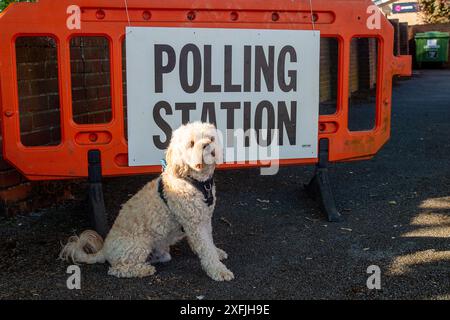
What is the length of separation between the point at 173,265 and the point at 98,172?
0.91m

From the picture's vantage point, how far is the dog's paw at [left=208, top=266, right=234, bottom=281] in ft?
10.9

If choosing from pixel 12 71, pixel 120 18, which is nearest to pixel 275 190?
pixel 120 18

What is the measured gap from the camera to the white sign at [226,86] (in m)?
4.04

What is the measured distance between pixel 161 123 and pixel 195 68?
454mm

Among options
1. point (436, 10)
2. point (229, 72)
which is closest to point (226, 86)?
point (229, 72)

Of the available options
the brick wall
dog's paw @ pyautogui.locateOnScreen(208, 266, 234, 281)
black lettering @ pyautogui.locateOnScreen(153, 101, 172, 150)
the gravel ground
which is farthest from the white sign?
dog's paw @ pyautogui.locateOnScreen(208, 266, 234, 281)

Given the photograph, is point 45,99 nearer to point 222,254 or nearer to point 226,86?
point 226,86

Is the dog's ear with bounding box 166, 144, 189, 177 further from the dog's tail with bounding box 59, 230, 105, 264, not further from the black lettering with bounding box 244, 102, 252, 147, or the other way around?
the black lettering with bounding box 244, 102, 252, 147

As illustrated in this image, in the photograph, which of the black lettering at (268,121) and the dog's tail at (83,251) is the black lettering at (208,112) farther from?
the dog's tail at (83,251)

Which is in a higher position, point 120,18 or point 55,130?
point 120,18

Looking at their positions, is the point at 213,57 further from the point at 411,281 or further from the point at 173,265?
the point at 411,281

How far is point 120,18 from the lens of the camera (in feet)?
13.0

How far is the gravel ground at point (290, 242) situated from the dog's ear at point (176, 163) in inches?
24.0

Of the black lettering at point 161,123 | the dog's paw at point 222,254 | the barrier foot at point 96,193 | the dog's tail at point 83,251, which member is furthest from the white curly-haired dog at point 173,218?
the black lettering at point 161,123
